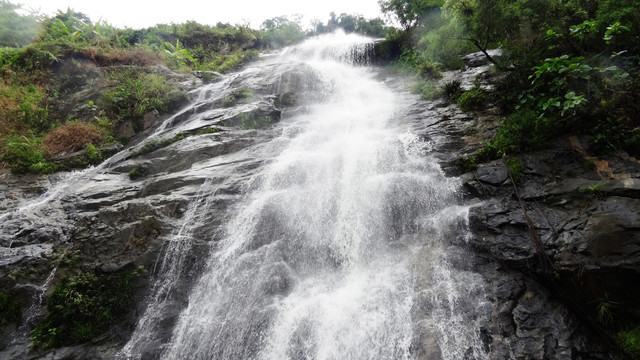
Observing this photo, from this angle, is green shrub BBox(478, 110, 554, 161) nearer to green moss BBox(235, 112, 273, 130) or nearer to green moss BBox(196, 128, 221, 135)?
green moss BBox(235, 112, 273, 130)

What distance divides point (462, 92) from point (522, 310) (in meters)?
7.81

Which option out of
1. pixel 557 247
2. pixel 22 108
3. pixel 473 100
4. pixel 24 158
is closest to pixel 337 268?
pixel 557 247

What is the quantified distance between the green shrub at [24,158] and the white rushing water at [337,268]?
6147mm

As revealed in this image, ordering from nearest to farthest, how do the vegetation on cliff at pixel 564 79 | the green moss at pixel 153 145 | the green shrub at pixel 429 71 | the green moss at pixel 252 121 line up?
the vegetation on cliff at pixel 564 79, the green moss at pixel 153 145, the green moss at pixel 252 121, the green shrub at pixel 429 71

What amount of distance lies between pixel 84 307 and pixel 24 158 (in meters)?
6.91

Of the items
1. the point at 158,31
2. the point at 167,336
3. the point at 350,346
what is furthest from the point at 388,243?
the point at 158,31

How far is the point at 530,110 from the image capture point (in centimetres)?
717

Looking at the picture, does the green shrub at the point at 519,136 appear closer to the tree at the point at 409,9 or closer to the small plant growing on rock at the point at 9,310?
the small plant growing on rock at the point at 9,310

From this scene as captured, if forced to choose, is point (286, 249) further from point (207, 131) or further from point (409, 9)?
point (409, 9)

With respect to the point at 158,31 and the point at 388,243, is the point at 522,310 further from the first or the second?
the point at 158,31

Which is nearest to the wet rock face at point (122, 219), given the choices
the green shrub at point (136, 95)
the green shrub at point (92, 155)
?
the green shrub at point (92, 155)

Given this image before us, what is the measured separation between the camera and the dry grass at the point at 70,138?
10477mm

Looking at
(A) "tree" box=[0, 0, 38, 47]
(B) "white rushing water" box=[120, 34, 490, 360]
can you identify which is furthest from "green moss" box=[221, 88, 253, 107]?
(A) "tree" box=[0, 0, 38, 47]

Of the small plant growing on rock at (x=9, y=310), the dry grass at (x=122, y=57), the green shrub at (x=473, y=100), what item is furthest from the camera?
the dry grass at (x=122, y=57)
